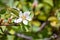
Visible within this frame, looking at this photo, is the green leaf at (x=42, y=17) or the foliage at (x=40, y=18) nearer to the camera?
the foliage at (x=40, y=18)

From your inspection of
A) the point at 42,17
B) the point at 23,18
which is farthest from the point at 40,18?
the point at 23,18

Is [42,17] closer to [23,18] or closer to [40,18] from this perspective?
[40,18]

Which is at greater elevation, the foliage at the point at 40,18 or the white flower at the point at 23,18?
the foliage at the point at 40,18

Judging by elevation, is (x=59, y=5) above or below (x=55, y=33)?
above

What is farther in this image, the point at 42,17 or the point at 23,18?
the point at 42,17

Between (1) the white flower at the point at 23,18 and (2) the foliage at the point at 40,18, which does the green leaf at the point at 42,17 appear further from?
(1) the white flower at the point at 23,18

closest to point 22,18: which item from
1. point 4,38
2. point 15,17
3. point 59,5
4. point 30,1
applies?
point 15,17

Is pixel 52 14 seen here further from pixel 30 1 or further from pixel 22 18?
pixel 22 18

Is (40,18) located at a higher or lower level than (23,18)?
higher

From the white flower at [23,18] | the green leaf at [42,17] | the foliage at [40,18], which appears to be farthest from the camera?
the green leaf at [42,17]

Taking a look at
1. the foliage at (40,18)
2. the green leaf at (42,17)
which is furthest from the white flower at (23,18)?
the green leaf at (42,17)

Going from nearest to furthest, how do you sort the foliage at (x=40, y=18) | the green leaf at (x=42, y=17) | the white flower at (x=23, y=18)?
the white flower at (x=23, y=18)
the foliage at (x=40, y=18)
the green leaf at (x=42, y=17)
